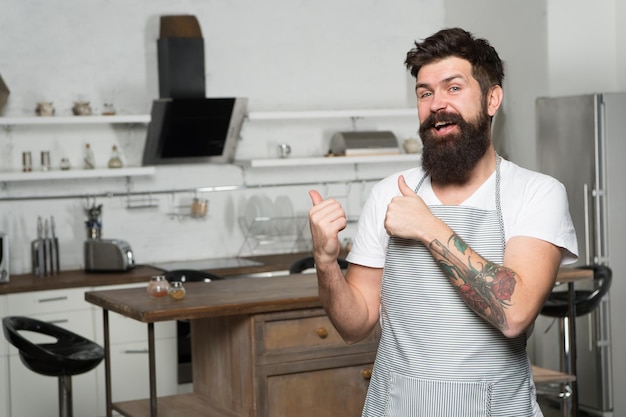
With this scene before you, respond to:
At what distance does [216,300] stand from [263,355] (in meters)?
0.29

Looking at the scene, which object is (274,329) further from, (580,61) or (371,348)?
(580,61)

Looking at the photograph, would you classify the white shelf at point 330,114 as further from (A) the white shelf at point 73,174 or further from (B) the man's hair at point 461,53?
(B) the man's hair at point 461,53

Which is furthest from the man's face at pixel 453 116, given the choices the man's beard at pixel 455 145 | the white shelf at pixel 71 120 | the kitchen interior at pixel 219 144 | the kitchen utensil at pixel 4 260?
the white shelf at pixel 71 120

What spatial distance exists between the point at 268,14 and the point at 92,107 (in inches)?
57.6

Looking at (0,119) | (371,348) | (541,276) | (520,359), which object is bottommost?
(371,348)

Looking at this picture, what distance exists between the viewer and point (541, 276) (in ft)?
6.38

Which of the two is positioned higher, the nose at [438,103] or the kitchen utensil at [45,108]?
the kitchen utensil at [45,108]

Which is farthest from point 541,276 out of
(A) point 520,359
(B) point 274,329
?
(B) point 274,329

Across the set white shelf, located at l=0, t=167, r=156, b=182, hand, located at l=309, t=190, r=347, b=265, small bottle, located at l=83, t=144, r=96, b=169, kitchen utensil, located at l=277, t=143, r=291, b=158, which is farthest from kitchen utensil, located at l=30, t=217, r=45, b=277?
hand, located at l=309, t=190, r=347, b=265

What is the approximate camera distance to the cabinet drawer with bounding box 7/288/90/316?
5.51 metres

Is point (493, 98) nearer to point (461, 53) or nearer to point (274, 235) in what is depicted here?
point (461, 53)

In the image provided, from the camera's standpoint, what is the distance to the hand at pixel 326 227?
6.65 feet

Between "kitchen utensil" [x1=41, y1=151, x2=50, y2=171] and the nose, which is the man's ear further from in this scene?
"kitchen utensil" [x1=41, y1=151, x2=50, y2=171]

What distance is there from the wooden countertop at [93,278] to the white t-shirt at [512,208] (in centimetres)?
371
